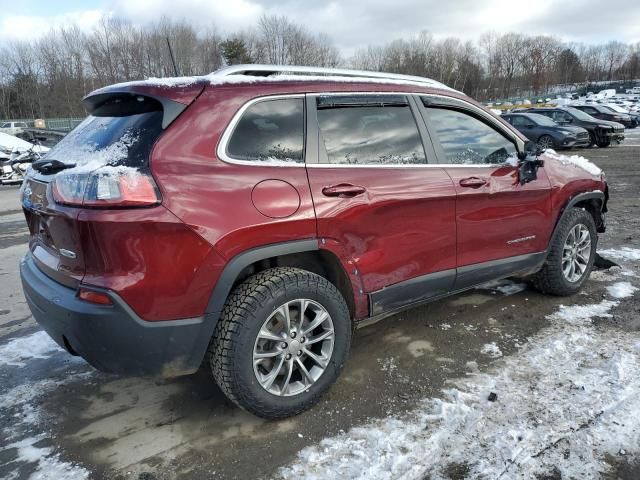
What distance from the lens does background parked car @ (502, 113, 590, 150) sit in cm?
1847

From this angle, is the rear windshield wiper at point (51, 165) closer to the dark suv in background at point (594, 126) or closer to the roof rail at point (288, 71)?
the roof rail at point (288, 71)

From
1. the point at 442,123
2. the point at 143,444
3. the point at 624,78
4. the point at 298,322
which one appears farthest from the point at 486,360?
the point at 624,78

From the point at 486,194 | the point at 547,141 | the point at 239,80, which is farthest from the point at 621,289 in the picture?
the point at 547,141

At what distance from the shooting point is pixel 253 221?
8.10 ft

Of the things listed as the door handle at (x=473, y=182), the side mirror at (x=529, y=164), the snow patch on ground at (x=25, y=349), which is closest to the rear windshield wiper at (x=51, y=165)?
the snow patch on ground at (x=25, y=349)

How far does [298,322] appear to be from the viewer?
8.96 feet

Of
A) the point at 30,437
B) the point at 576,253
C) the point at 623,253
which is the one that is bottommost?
the point at 623,253

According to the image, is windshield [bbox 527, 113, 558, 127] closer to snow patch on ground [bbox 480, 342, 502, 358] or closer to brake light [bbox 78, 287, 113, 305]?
snow patch on ground [bbox 480, 342, 502, 358]

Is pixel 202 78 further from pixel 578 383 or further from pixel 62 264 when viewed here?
pixel 578 383

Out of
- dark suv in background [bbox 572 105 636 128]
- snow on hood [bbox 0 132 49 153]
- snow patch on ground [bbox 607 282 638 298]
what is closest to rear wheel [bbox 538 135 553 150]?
dark suv in background [bbox 572 105 636 128]

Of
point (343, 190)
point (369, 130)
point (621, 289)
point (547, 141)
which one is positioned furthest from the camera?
point (547, 141)

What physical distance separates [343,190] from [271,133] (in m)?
0.51

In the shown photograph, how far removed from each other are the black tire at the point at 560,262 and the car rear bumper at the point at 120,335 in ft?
10.1

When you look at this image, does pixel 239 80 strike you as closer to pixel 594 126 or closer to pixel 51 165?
pixel 51 165
